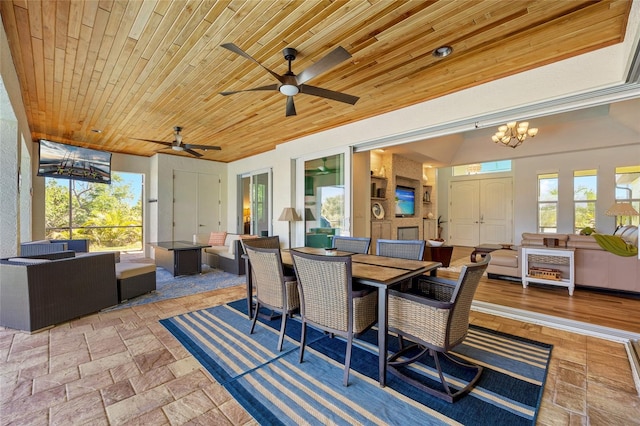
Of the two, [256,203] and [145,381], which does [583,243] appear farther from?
[256,203]

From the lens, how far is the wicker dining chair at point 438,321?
1686 millimetres

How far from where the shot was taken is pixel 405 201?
286 inches

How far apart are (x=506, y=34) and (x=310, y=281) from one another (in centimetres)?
258

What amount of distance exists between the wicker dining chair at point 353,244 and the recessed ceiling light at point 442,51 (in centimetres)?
197

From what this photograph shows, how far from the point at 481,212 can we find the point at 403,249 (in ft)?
23.5

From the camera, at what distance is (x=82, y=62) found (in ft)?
9.01

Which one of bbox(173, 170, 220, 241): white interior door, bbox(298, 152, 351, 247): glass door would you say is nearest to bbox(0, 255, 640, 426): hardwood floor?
bbox(298, 152, 351, 247): glass door

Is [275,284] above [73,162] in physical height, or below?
below

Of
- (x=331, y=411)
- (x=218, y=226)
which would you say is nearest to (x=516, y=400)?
(x=331, y=411)

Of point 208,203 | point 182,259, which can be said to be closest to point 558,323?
point 182,259

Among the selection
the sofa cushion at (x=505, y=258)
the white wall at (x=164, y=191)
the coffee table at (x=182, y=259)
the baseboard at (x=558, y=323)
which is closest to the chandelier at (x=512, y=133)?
the sofa cushion at (x=505, y=258)

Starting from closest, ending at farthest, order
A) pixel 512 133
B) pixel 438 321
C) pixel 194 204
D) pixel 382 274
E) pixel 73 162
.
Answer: pixel 438 321 < pixel 382 274 < pixel 73 162 < pixel 512 133 < pixel 194 204

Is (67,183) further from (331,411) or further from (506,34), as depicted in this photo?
(506,34)

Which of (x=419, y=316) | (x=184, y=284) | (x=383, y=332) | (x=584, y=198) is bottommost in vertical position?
(x=184, y=284)
